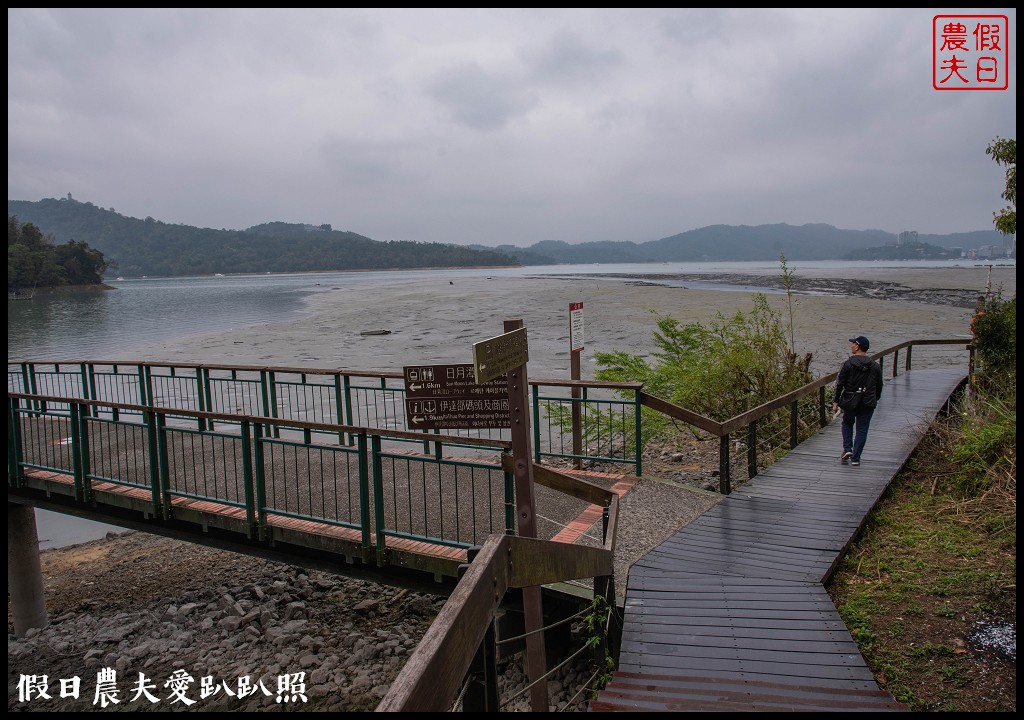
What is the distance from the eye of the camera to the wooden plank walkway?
4227 mm

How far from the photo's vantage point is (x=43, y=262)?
327 feet

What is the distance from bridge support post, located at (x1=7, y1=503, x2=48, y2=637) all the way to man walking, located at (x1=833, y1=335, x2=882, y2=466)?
11086 mm

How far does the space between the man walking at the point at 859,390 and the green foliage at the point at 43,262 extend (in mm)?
108207

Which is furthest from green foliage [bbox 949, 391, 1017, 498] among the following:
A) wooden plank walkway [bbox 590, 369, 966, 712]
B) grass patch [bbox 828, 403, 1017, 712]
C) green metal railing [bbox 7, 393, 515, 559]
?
green metal railing [bbox 7, 393, 515, 559]

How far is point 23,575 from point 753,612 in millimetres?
9378

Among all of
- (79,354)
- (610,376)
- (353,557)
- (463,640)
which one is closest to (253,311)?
(79,354)

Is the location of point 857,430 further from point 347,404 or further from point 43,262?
point 43,262

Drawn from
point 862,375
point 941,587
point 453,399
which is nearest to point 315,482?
point 453,399

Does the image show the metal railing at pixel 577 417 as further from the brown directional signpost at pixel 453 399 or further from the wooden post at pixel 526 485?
the wooden post at pixel 526 485

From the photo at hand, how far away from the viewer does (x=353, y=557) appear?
643cm

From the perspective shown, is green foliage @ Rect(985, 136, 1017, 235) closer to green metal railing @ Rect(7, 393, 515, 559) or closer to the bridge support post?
green metal railing @ Rect(7, 393, 515, 559)

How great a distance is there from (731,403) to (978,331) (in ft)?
12.6

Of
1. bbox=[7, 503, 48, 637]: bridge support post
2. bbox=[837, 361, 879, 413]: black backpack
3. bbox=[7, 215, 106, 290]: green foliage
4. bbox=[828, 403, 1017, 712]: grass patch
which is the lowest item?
bbox=[7, 503, 48, 637]: bridge support post

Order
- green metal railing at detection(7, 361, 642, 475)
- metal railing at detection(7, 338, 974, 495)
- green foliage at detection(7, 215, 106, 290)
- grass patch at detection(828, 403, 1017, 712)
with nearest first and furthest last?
1. grass patch at detection(828, 403, 1017, 712)
2. metal railing at detection(7, 338, 974, 495)
3. green metal railing at detection(7, 361, 642, 475)
4. green foliage at detection(7, 215, 106, 290)
